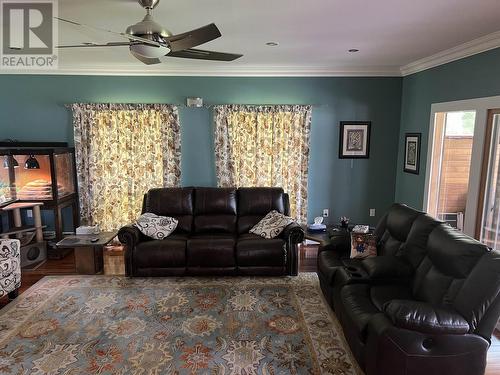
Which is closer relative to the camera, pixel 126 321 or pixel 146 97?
pixel 126 321

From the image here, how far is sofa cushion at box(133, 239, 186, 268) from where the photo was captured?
4.17m

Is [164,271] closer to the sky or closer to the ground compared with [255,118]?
closer to the ground

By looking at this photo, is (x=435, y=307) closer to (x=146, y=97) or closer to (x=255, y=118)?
(x=255, y=118)

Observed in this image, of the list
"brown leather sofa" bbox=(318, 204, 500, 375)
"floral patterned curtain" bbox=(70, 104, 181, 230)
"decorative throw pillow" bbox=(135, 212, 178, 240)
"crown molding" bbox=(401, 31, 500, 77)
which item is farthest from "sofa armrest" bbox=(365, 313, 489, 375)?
"floral patterned curtain" bbox=(70, 104, 181, 230)

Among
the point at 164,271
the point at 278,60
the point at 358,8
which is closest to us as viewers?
the point at 358,8

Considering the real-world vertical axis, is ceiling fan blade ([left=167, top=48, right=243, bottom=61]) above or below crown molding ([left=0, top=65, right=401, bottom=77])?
below

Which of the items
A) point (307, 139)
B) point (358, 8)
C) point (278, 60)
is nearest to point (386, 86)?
point (307, 139)

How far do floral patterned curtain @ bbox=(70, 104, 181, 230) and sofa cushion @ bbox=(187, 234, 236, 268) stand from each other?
1.57m

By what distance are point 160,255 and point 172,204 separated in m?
0.85

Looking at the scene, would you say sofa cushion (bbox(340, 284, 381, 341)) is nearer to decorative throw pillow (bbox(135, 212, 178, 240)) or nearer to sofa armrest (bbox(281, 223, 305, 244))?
sofa armrest (bbox(281, 223, 305, 244))

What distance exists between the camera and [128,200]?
17.8ft

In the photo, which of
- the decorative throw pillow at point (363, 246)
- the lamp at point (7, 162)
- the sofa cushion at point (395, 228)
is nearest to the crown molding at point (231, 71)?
the lamp at point (7, 162)

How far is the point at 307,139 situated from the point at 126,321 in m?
3.54

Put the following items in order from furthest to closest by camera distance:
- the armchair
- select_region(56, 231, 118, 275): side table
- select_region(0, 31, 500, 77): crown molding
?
select_region(0, 31, 500, 77): crown molding → select_region(56, 231, 118, 275): side table → the armchair
